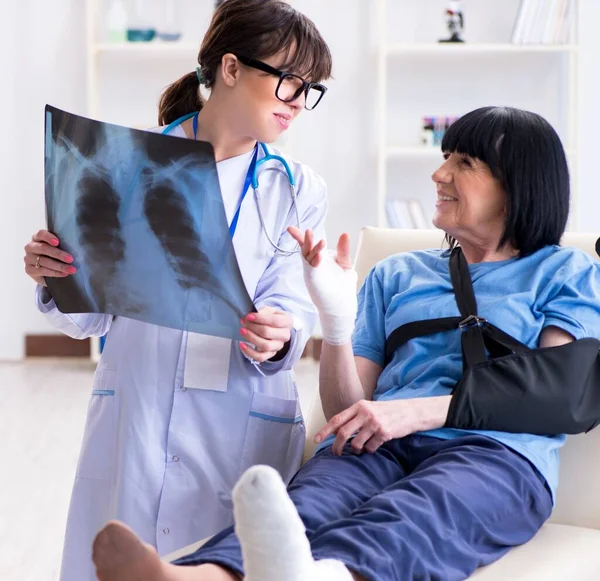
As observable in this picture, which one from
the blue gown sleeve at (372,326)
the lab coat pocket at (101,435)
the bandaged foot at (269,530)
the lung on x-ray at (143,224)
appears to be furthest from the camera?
the blue gown sleeve at (372,326)

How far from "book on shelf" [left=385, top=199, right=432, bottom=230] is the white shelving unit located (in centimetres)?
4

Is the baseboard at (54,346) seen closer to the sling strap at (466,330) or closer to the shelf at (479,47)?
the shelf at (479,47)

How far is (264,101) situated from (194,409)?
1.57ft

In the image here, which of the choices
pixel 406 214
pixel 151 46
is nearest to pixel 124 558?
pixel 406 214

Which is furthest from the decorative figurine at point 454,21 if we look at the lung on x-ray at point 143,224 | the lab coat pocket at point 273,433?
the lung on x-ray at point 143,224

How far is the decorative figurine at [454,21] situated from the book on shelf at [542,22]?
0.78ft

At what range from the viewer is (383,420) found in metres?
1.42

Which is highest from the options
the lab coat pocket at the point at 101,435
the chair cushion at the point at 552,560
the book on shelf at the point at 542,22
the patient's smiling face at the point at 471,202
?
the book on shelf at the point at 542,22

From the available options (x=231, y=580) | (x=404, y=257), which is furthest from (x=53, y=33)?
(x=231, y=580)

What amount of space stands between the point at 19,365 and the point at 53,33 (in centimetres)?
149

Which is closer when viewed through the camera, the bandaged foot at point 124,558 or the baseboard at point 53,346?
the bandaged foot at point 124,558

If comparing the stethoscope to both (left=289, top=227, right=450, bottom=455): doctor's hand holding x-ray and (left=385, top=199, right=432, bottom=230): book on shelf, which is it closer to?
(left=289, top=227, right=450, bottom=455): doctor's hand holding x-ray

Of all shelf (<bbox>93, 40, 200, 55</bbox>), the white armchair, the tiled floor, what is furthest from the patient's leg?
shelf (<bbox>93, 40, 200, 55</bbox>)

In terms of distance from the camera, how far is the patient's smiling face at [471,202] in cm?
162
